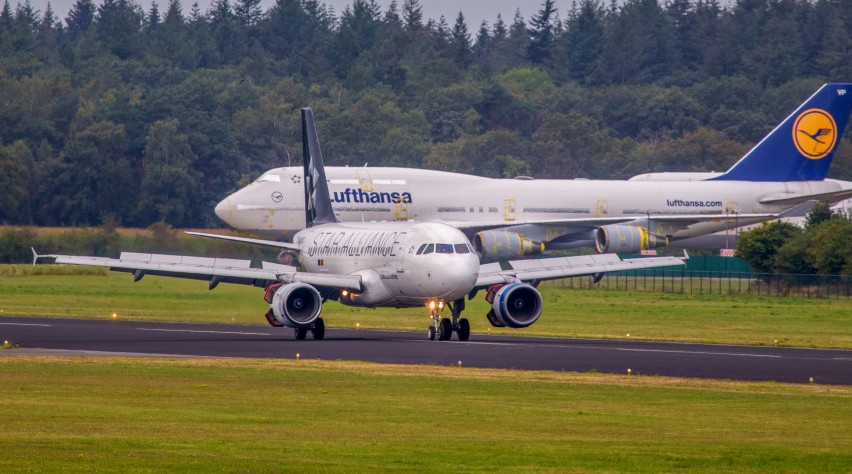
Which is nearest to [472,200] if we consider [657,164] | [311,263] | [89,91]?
[311,263]

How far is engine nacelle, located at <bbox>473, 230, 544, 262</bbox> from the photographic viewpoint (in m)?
69.8

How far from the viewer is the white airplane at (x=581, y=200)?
73.9m

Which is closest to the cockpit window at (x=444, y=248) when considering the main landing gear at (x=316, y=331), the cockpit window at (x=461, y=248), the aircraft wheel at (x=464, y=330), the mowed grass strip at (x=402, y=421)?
the cockpit window at (x=461, y=248)

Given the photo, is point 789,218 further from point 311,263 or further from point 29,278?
point 311,263

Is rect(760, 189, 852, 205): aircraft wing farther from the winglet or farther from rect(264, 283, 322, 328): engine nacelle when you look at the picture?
rect(264, 283, 322, 328): engine nacelle

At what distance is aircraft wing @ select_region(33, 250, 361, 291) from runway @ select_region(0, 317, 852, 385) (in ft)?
5.24

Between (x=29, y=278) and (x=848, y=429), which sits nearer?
(x=848, y=429)

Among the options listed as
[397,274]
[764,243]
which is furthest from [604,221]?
[397,274]

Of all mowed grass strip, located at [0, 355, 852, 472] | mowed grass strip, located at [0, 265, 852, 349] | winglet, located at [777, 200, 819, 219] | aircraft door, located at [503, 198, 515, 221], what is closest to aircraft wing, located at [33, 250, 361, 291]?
mowed grass strip, located at [0, 265, 852, 349]

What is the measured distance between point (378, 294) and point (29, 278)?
126ft

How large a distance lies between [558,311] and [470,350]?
22656 mm

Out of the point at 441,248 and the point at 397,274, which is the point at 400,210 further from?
the point at 441,248

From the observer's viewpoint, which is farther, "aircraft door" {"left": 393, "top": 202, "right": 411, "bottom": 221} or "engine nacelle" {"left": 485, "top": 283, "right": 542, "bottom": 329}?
"aircraft door" {"left": 393, "top": 202, "right": 411, "bottom": 221}

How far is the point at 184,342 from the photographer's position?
132 ft
